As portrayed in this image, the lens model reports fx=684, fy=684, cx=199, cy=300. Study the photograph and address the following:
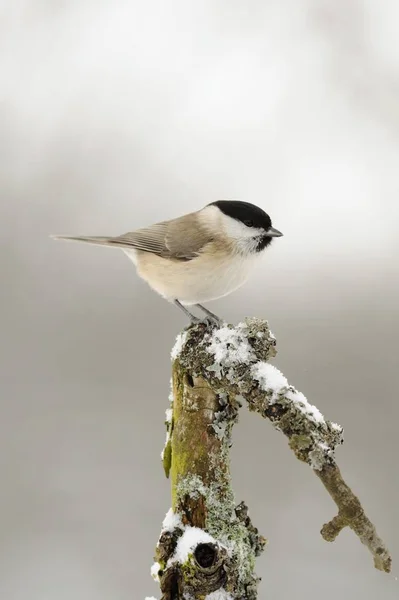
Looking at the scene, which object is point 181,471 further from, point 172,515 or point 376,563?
point 376,563

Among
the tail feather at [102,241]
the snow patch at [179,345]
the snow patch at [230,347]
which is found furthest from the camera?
the tail feather at [102,241]

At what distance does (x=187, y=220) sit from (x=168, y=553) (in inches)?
69.1

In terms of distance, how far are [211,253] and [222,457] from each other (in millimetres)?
1175

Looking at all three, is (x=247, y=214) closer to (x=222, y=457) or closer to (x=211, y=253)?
(x=211, y=253)

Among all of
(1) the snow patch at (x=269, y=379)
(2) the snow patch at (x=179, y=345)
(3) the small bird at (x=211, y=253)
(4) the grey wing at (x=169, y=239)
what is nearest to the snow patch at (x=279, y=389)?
(1) the snow patch at (x=269, y=379)

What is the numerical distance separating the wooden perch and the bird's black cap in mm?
865

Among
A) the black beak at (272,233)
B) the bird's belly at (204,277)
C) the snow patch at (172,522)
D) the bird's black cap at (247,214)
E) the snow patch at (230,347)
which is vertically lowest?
the snow patch at (172,522)

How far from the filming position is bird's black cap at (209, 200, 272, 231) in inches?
111

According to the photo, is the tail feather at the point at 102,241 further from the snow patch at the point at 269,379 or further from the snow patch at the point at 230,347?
the snow patch at the point at 269,379

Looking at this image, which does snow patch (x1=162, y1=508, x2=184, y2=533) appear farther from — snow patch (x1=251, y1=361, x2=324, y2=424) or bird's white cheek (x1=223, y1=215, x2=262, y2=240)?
bird's white cheek (x1=223, y1=215, x2=262, y2=240)

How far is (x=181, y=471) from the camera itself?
1.88 m

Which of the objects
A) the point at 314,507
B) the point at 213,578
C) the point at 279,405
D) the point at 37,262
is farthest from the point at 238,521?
the point at 37,262

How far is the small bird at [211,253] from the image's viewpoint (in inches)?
112

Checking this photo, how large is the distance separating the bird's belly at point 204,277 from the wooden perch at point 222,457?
76cm
